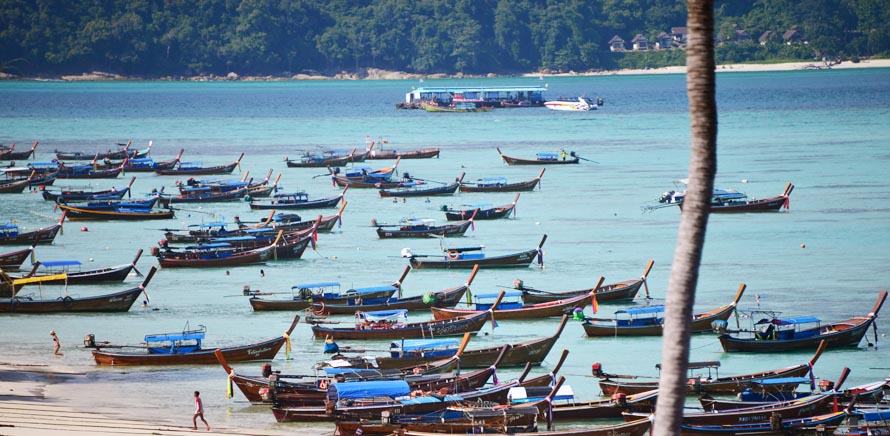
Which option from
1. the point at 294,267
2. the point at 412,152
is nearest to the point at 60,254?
the point at 294,267

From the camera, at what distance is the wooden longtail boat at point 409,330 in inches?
1342

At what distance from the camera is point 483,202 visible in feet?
213

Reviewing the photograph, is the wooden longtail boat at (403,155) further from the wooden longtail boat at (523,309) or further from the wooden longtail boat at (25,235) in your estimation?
the wooden longtail boat at (523,309)

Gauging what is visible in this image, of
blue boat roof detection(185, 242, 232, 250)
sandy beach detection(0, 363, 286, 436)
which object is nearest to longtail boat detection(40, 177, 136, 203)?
blue boat roof detection(185, 242, 232, 250)

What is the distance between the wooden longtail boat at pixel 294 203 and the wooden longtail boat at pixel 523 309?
2564 centimetres

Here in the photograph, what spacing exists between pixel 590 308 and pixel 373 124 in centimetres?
9482

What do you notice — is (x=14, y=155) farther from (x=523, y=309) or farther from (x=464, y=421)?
(x=464, y=421)

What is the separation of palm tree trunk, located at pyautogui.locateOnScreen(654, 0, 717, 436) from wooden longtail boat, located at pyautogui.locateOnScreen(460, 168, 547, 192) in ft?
192

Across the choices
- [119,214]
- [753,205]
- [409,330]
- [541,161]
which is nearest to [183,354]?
[409,330]

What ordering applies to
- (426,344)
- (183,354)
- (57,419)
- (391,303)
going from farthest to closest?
1. (391,303)
2. (183,354)
3. (426,344)
4. (57,419)

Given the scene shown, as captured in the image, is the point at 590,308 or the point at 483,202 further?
the point at 483,202

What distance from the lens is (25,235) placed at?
5291cm

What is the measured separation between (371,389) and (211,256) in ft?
76.7

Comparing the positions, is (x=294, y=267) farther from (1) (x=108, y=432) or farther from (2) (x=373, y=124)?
(2) (x=373, y=124)
